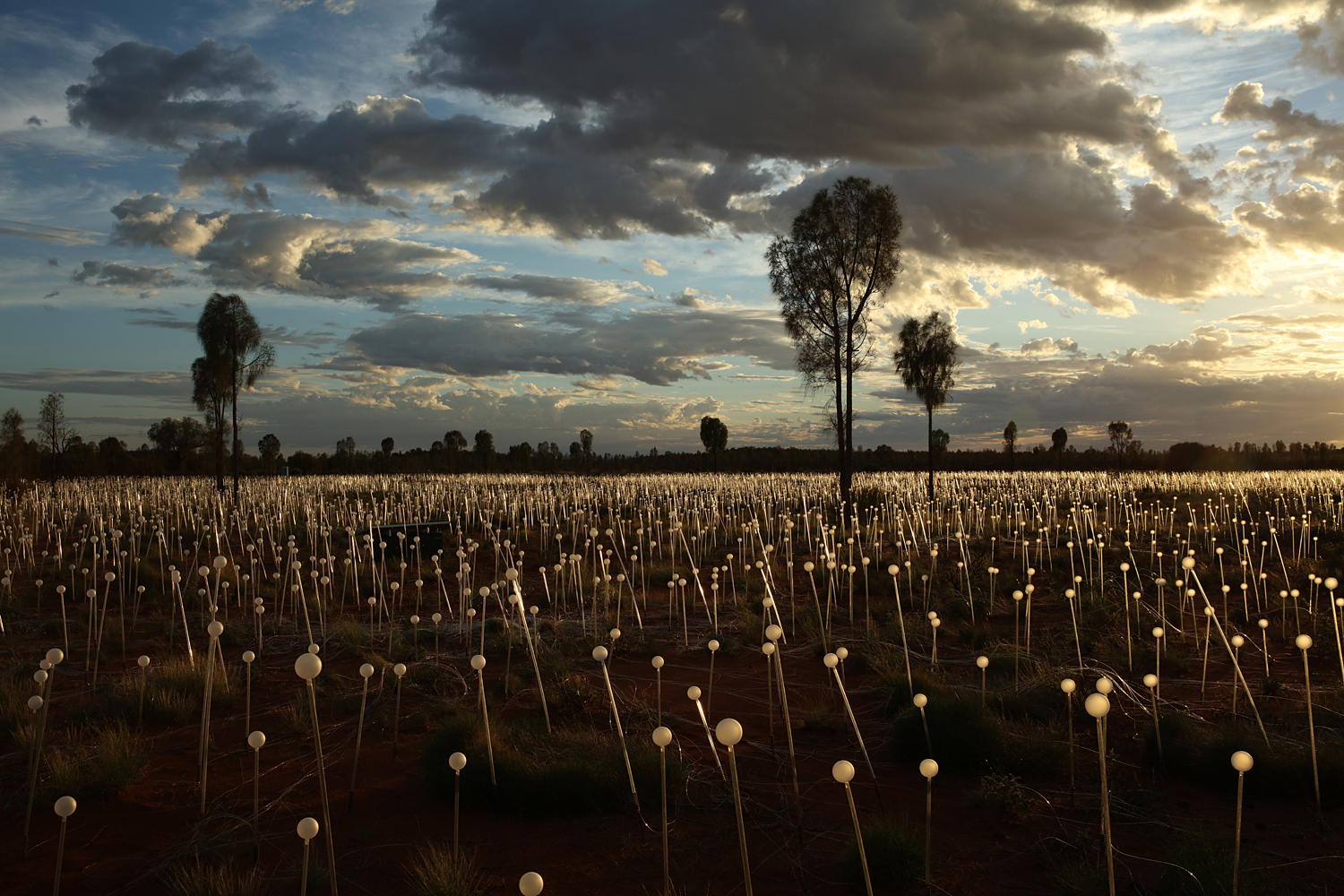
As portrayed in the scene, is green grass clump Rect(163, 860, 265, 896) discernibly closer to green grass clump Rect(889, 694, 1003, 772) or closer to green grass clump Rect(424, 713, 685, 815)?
green grass clump Rect(424, 713, 685, 815)

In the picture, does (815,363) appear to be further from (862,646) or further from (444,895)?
(444,895)

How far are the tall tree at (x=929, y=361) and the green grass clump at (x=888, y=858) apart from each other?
30.9 meters

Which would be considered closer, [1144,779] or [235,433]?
[1144,779]

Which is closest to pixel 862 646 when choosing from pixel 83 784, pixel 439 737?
pixel 439 737

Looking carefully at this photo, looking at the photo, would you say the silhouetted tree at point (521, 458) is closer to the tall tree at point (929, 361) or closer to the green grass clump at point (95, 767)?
the tall tree at point (929, 361)

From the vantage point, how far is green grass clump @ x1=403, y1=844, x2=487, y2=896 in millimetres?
3490

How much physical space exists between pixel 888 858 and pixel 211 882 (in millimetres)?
3246

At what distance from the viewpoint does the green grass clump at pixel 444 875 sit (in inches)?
137

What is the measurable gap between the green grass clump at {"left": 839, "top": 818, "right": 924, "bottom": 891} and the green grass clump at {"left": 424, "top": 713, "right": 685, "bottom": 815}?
1.26 meters

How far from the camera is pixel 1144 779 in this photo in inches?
198

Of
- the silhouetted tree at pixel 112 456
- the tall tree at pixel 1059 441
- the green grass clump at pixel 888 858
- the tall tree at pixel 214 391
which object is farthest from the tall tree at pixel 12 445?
the tall tree at pixel 1059 441

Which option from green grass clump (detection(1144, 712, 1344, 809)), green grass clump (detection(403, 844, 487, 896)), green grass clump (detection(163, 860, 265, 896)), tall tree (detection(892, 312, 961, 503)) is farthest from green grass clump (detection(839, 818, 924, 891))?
tall tree (detection(892, 312, 961, 503))

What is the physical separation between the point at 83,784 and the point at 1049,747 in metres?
6.40

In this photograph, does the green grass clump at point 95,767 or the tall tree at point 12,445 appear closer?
the green grass clump at point 95,767
